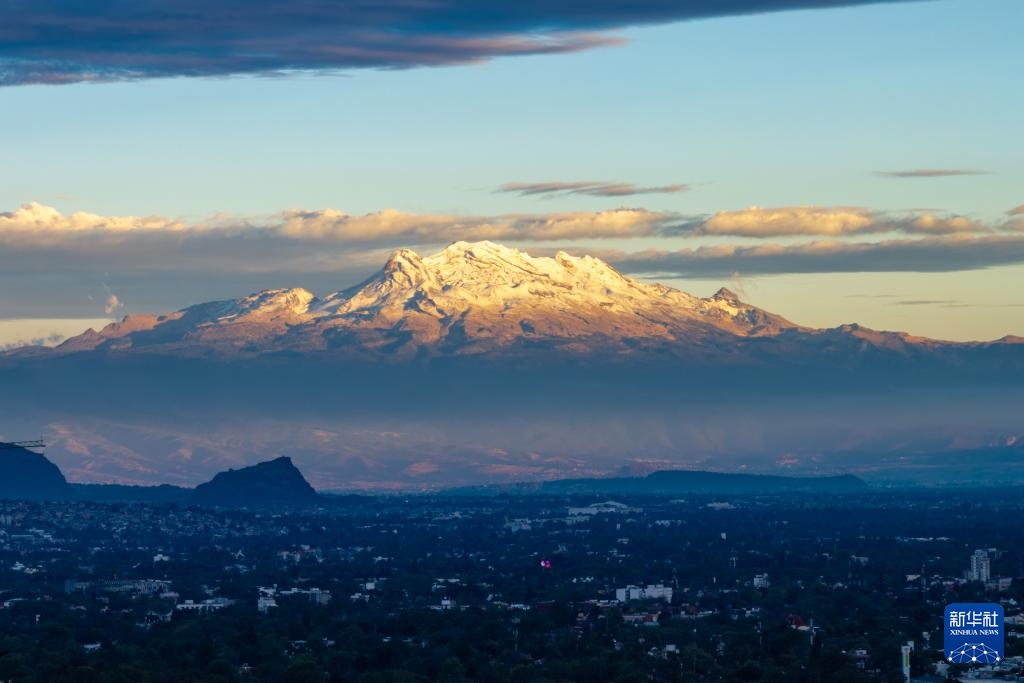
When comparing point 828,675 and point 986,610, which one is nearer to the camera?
point 986,610

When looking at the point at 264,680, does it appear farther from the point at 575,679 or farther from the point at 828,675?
the point at 828,675

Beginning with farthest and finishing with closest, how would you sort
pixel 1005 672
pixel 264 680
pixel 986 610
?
pixel 264 680, pixel 1005 672, pixel 986 610

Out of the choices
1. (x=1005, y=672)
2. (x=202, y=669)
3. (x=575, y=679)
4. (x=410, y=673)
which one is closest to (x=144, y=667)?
(x=202, y=669)

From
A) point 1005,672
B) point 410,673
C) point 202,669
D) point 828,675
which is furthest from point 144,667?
point 1005,672

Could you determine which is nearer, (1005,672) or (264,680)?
(1005,672)

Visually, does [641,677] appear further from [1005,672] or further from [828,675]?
[1005,672]

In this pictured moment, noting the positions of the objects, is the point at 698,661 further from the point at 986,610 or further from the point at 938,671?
the point at 986,610

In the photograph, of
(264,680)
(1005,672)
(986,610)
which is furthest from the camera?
(264,680)
